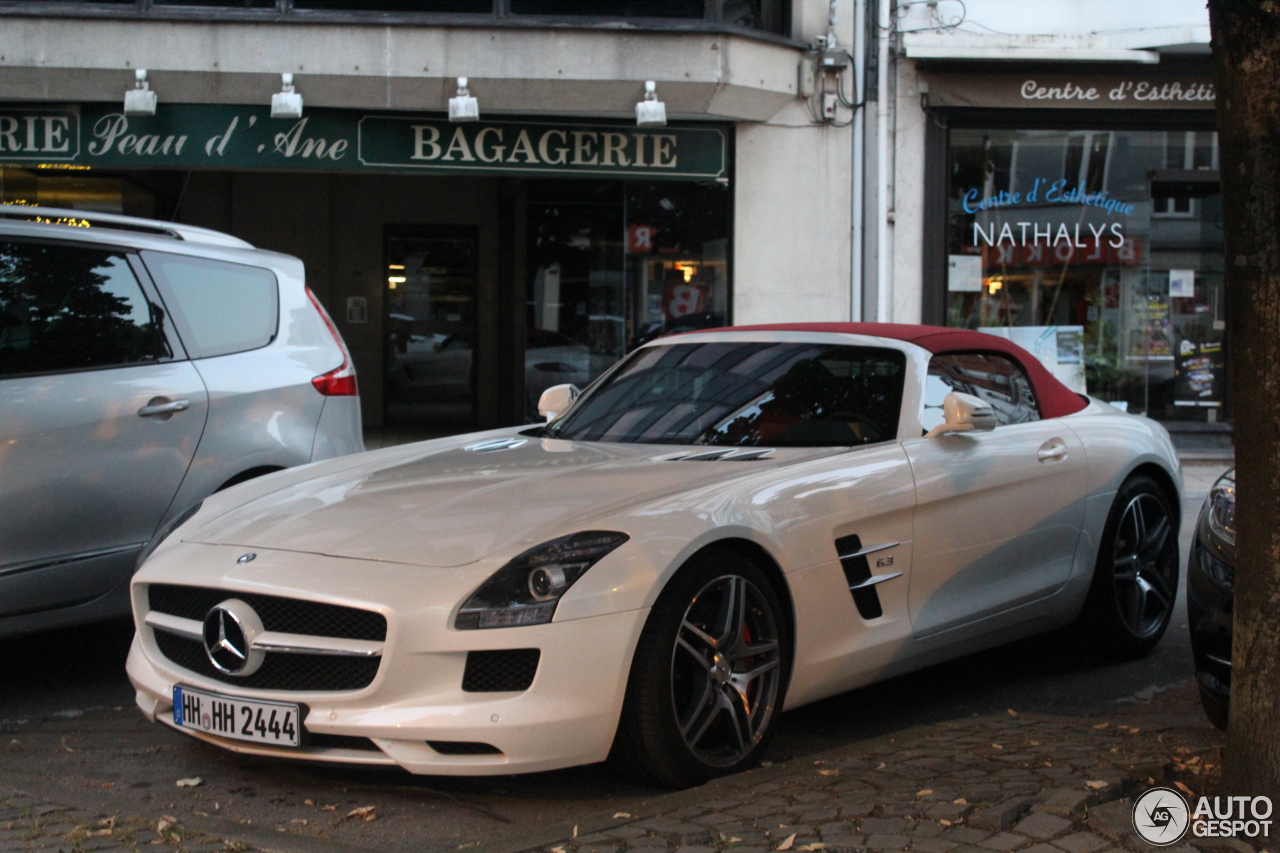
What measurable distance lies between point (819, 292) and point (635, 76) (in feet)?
9.18

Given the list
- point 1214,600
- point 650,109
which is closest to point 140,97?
point 650,109

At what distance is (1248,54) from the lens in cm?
325

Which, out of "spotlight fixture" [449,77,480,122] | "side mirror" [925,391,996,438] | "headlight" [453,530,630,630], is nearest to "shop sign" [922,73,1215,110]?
"spotlight fixture" [449,77,480,122]

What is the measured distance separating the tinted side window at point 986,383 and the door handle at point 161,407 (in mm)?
2930

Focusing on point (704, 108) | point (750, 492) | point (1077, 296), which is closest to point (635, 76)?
point (704, 108)

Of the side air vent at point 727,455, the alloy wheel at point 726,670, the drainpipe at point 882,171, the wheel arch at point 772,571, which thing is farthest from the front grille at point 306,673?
the drainpipe at point 882,171

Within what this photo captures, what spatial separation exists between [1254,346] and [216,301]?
4.23m

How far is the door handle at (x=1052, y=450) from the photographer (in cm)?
529

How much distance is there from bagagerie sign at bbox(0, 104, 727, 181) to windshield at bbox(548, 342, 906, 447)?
7.32 m

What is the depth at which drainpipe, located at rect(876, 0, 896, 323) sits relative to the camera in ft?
42.4

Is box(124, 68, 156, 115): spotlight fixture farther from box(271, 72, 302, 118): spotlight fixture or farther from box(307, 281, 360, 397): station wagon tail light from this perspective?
box(307, 281, 360, 397): station wagon tail light

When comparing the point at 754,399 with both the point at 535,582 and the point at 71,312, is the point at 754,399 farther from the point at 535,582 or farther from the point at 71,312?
the point at 71,312

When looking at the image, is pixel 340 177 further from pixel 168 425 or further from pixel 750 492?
pixel 750 492

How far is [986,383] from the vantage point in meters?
5.50
